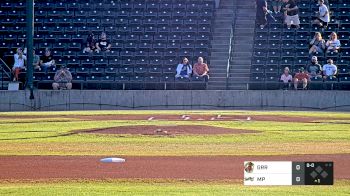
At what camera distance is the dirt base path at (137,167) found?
47.7 ft

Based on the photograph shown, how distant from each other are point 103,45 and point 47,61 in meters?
2.78

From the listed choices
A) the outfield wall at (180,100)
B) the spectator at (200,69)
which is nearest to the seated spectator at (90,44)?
the outfield wall at (180,100)

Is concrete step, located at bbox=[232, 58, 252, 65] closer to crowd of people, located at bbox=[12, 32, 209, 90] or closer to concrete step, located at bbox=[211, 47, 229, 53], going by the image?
concrete step, located at bbox=[211, 47, 229, 53]

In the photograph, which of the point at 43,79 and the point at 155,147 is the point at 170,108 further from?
the point at 155,147

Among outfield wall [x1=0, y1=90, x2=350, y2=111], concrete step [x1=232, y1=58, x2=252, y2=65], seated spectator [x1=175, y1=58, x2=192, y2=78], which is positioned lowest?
outfield wall [x1=0, y1=90, x2=350, y2=111]

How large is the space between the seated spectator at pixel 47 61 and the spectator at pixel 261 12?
9.81m

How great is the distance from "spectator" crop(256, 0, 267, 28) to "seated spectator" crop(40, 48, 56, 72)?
386 inches

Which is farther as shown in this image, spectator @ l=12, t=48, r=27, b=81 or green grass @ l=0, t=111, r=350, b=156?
spectator @ l=12, t=48, r=27, b=81

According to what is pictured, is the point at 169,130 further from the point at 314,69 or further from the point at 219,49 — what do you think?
the point at 219,49

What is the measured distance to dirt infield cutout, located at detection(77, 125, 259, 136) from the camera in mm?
23641

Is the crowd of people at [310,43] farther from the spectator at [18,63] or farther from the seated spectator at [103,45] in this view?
the spectator at [18,63]

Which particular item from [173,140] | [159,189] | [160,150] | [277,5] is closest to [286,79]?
[277,5]
